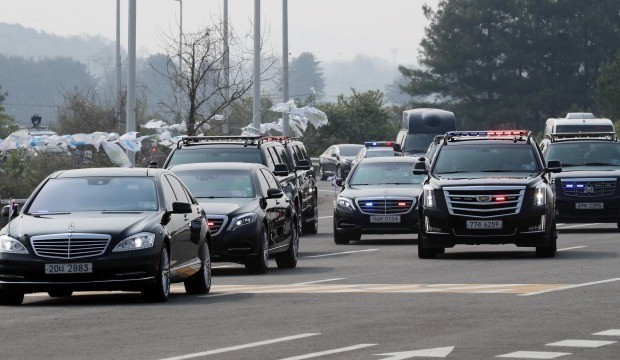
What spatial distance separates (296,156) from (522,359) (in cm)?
2348

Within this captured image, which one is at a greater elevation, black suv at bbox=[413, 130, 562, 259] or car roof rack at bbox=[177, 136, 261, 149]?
car roof rack at bbox=[177, 136, 261, 149]

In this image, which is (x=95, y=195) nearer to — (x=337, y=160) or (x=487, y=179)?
(x=487, y=179)

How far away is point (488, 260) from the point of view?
25719 millimetres

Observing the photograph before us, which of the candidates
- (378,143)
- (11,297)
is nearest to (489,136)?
(11,297)

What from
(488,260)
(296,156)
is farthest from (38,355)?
(296,156)

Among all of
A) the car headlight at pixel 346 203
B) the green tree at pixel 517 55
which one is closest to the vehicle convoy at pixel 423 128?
the car headlight at pixel 346 203

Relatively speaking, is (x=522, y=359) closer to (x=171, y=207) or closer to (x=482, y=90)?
(x=171, y=207)

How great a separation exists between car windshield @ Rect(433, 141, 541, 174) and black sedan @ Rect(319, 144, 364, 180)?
43.3 metres

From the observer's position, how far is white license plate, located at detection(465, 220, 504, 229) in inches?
Result: 1022

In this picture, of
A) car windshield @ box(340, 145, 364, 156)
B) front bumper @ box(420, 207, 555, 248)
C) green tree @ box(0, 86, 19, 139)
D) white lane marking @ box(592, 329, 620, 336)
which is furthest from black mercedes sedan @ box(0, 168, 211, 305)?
green tree @ box(0, 86, 19, 139)

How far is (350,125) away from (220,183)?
65.5 meters

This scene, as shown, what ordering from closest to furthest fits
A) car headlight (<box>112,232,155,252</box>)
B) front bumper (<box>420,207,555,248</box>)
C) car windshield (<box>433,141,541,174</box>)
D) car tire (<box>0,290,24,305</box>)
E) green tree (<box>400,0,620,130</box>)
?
car headlight (<box>112,232,155,252</box>) < car tire (<box>0,290,24,305</box>) < front bumper (<box>420,207,555,248</box>) < car windshield (<box>433,141,541,174</box>) < green tree (<box>400,0,620,130</box>)

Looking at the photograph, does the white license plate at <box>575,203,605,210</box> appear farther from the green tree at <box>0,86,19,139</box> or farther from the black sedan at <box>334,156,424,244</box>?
the green tree at <box>0,86,19,139</box>

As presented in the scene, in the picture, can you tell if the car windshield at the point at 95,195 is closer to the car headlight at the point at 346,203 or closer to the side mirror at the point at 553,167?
the side mirror at the point at 553,167
